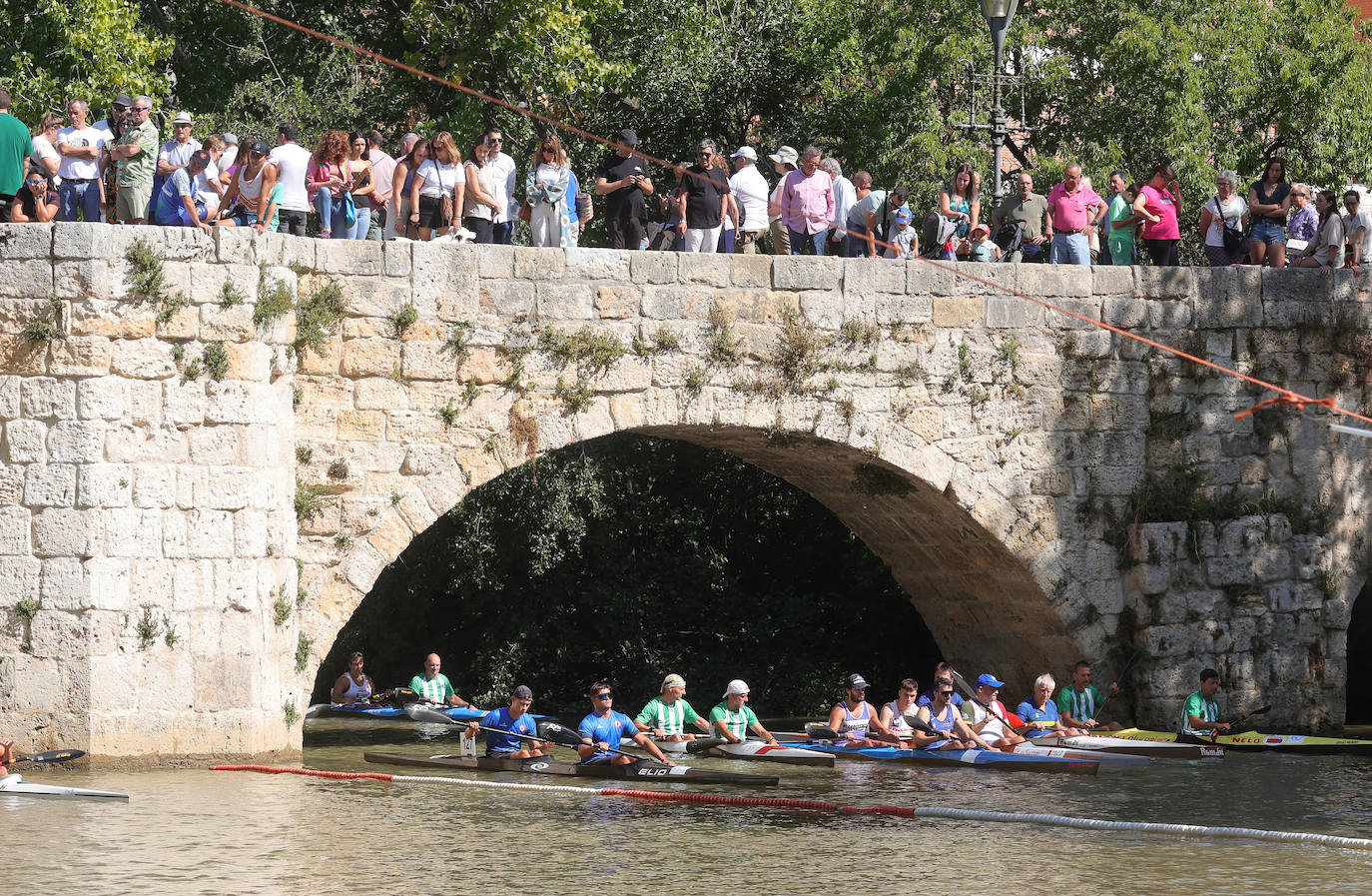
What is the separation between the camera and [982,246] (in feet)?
53.2

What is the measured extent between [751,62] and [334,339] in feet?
33.0

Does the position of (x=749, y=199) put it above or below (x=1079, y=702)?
above

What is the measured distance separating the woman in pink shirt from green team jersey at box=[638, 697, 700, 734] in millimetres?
5871

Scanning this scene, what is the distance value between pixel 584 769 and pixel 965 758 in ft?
10.1

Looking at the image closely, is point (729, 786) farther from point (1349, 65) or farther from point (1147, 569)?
point (1349, 65)

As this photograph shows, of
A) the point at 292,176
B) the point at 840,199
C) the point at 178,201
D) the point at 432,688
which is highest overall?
the point at 840,199

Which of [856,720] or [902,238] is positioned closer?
[856,720]

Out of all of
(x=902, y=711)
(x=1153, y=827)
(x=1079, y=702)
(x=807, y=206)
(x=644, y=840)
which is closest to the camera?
(x=644, y=840)

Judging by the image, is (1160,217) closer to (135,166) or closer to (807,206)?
(807,206)

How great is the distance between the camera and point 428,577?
21578 millimetres

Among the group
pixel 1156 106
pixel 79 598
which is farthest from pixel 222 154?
pixel 1156 106

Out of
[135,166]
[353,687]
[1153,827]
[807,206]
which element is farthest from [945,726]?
[135,166]

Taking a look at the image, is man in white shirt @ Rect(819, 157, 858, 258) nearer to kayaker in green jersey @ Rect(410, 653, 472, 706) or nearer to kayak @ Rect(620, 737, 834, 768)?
kayak @ Rect(620, 737, 834, 768)

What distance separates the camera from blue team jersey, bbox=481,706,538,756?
14.0 meters
